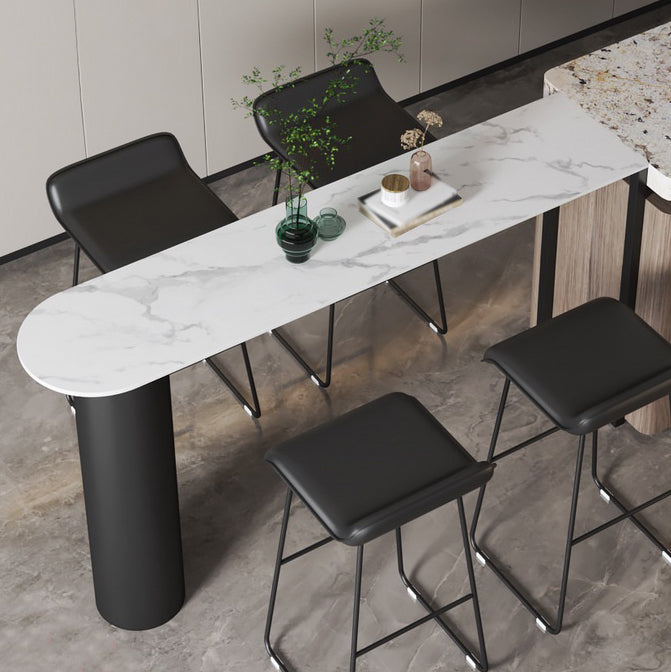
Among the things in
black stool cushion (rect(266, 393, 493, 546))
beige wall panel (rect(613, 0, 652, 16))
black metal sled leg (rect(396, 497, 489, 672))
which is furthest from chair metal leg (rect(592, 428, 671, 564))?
beige wall panel (rect(613, 0, 652, 16))

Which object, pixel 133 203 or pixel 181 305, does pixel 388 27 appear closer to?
pixel 133 203

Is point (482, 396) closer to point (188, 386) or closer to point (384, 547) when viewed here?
point (384, 547)

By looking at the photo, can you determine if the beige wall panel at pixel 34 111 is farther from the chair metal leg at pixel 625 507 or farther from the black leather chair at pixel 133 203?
the chair metal leg at pixel 625 507

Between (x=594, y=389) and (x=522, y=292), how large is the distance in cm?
148

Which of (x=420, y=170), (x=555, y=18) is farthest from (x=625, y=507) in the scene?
(x=555, y=18)

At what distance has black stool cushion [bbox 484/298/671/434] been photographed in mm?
3463

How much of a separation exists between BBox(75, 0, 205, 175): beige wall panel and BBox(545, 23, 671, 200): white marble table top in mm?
1507

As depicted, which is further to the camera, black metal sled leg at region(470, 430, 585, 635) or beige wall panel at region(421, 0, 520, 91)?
beige wall panel at region(421, 0, 520, 91)

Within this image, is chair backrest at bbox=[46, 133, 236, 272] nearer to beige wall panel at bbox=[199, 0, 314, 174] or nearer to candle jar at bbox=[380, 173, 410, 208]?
candle jar at bbox=[380, 173, 410, 208]

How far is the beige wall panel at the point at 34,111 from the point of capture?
14.7ft

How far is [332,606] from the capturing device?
3869 millimetres

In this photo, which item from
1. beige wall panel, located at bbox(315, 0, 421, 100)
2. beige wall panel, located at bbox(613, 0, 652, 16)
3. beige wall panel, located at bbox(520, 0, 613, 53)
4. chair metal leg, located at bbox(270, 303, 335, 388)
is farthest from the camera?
beige wall panel, located at bbox(613, 0, 652, 16)

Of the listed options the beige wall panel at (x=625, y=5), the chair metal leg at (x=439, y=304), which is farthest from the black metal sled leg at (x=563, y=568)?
the beige wall panel at (x=625, y=5)

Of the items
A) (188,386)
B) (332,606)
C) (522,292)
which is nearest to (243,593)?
(332,606)
